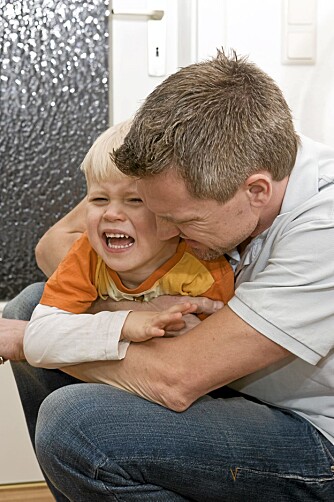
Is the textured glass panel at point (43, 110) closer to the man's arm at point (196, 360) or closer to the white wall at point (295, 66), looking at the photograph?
the white wall at point (295, 66)

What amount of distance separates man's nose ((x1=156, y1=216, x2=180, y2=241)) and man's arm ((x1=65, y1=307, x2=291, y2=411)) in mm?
156

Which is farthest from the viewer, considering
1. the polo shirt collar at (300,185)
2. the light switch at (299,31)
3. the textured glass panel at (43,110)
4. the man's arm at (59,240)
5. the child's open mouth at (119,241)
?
the textured glass panel at (43,110)

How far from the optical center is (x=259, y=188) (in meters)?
1.35

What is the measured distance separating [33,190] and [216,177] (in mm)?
1167

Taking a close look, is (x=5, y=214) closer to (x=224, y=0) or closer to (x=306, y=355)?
(x=224, y=0)

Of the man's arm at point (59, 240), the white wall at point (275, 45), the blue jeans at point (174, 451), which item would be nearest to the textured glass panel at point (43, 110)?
the white wall at point (275, 45)

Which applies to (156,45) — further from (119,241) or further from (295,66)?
(119,241)

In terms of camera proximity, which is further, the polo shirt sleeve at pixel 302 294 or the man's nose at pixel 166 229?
the man's nose at pixel 166 229

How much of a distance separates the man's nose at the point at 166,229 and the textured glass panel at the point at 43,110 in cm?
97

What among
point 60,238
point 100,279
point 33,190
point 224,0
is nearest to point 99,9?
point 224,0

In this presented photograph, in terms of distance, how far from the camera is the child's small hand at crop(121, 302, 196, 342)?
55.7 inches

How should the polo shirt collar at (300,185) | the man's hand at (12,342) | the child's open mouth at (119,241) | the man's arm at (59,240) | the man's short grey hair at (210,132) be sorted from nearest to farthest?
→ the man's short grey hair at (210,132)
the polo shirt collar at (300,185)
the child's open mouth at (119,241)
the man's hand at (12,342)
the man's arm at (59,240)

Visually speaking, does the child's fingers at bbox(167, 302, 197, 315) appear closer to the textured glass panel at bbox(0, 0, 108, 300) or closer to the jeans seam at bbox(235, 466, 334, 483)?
the jeans seam at bbox(235, 466, 334, 483)

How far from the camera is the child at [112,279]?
1.46 m
